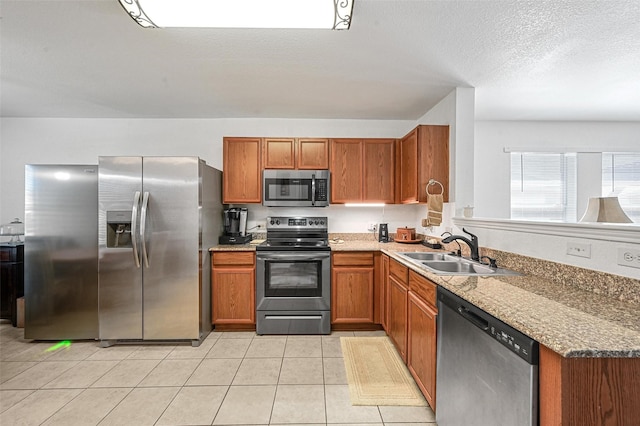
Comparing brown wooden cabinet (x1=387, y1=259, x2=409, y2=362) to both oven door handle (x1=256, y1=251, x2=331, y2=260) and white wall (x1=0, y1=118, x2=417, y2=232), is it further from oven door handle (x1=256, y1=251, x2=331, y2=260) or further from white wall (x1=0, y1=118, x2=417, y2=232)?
white wall (x1=0, y1=118, x2=417, y2=232)

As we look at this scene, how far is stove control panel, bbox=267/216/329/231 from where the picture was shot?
3623mm

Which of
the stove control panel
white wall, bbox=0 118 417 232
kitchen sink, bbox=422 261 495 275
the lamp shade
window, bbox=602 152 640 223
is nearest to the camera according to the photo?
kitchen sink, bbox=422 261 495 275

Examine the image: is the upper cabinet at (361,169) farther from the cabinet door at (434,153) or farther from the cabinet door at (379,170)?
the cabinet door at (434,153)

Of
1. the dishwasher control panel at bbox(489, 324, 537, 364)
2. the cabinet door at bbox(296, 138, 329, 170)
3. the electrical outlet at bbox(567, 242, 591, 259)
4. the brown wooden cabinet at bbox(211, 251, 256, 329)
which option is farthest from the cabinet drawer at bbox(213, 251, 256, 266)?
the electrical outlet at bbox(567, 242, 591, 259)

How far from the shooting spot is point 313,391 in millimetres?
2088

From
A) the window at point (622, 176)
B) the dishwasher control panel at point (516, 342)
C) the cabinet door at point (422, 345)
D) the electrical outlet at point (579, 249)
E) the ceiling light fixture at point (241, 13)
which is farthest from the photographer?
the window at point (622, 176)

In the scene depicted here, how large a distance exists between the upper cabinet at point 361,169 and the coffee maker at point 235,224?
45.0 inches

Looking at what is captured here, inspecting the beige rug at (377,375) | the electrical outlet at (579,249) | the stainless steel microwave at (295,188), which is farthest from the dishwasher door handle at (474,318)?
the stainless steel microwave at (295,188)

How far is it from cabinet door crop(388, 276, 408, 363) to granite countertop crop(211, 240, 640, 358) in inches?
26.9

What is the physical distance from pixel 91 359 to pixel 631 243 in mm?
3890

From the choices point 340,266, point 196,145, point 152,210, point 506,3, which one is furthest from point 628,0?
point 196,145

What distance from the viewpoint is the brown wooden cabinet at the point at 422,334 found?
1753mm

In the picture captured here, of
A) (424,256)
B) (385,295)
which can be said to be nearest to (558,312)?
(424,256)

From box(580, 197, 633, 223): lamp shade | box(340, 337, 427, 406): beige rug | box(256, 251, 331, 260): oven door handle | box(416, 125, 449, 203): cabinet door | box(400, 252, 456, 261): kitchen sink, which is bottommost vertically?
box(340, 337, 427, 406): beige rug
